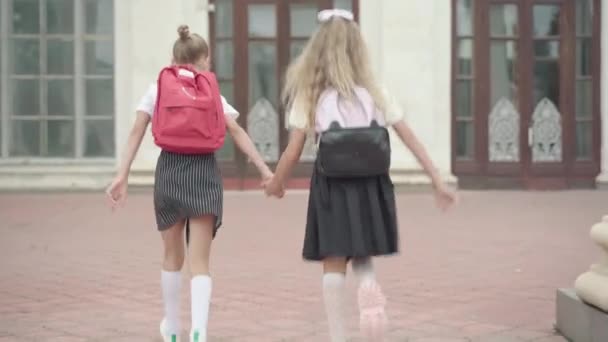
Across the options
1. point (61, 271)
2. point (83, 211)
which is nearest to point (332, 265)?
point (61, 271)

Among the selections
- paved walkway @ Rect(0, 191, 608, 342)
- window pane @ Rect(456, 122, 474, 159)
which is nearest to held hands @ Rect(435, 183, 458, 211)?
paved walkway @ Rect(0, 191, 608, 342)

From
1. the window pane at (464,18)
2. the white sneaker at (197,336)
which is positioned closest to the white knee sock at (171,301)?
the white sneaker at (197,336)

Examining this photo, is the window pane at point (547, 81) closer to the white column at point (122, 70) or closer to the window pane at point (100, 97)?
the white column at point (122, 70)

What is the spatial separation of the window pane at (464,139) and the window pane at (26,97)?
6256 mm

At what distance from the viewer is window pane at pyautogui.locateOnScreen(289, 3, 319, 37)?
14688 millimetres

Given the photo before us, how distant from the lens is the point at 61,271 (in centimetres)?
735

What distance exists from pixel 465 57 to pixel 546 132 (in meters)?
1.64

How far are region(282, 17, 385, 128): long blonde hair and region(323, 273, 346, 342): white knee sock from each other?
670 millimetres

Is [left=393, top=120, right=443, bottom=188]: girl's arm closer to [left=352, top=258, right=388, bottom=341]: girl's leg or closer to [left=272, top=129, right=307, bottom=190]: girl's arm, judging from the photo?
[left=272, top=129, right=307, bottom=190]: girl's arm

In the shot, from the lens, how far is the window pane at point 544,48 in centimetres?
1474

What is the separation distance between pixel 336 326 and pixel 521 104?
1100cm

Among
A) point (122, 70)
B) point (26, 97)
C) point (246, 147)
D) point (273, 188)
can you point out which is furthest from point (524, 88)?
point (273, 188)

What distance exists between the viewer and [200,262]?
4.61 meters

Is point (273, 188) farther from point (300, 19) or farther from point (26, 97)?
point (26, 97)
